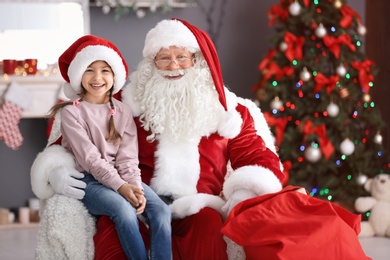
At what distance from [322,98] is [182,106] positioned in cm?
224

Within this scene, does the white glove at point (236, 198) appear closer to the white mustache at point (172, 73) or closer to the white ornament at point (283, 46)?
the white mustache at point (172, 73)

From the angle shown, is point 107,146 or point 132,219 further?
point 107,146

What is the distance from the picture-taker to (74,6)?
20.6 ft

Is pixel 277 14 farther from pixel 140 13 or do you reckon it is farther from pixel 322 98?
pixel 140 13

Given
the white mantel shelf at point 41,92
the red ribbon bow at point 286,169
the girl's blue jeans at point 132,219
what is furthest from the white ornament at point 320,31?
the girl's blue jeans at point 132,219

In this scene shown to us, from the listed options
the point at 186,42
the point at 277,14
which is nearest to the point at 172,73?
the point at 186,42

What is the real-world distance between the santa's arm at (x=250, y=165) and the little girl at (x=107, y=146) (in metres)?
0.34

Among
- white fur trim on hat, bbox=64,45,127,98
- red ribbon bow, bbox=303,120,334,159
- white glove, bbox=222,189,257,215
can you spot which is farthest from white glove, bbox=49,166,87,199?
red ribbon bow, bbox=303,120,334,159

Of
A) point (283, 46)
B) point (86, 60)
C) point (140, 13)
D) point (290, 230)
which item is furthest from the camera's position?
point (140, 13)

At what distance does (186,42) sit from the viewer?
3684 millimetres

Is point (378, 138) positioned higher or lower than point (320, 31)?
lower

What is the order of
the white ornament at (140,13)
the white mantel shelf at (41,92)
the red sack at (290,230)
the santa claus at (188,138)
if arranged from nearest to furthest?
the red sack at (290,230) → the santa claus at (188,138) → the white mantel shelf at (41,92) → the white ornament at (140,13)

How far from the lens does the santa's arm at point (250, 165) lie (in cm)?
345

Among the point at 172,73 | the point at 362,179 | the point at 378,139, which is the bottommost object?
the point at 362,179
